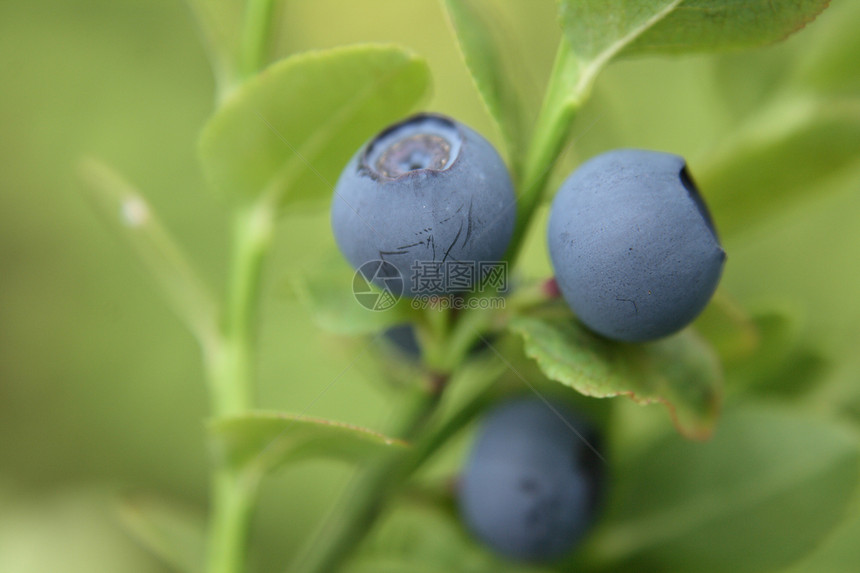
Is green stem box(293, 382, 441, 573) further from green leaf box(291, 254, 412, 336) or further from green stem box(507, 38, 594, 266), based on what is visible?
green stem box(507, 38, 594, 266)

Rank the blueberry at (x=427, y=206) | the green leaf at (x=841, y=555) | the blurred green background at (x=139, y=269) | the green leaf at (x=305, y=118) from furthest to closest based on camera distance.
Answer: the blurred green background at (x=139, y=269)
the green leaf at (x=841, y=555)
the green leaf at (x=305, y=118)
the blueberry at (x=427, y=206)

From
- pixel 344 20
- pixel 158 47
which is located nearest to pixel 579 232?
pixel 158 47

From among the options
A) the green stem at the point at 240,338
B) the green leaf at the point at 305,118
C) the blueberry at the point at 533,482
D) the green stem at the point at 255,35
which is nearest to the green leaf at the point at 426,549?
the blueberry at the point at 533,482

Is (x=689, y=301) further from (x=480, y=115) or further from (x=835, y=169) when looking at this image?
(x=480, y=115)

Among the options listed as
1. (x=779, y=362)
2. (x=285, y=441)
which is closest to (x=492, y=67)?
(x=285, y=441)

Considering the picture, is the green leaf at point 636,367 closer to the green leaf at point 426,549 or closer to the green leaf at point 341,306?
the green leaf at point 341,306
